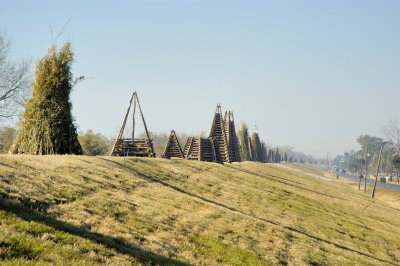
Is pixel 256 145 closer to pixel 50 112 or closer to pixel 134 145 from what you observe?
pixel 134 145

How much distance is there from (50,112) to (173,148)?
1623 centimetres

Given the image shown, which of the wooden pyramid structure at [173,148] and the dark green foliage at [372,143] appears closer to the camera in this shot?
the wooden pyramid structure at [173,148]

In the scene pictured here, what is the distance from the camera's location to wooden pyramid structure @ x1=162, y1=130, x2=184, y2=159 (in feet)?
99.9

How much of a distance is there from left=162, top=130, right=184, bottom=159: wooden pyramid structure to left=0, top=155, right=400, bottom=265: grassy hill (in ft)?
36.3

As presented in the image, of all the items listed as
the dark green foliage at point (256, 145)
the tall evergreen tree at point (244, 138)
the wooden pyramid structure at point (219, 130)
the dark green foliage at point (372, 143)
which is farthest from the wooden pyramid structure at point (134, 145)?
the dark green foliage at point (372, 143)

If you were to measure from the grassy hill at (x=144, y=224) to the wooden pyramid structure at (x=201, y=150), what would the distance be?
1362 centimetres

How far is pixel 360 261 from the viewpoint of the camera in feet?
40.8

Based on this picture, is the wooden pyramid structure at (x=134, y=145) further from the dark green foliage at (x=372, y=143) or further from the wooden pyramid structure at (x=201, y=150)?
the dark green foliage at (x=372, y=143)

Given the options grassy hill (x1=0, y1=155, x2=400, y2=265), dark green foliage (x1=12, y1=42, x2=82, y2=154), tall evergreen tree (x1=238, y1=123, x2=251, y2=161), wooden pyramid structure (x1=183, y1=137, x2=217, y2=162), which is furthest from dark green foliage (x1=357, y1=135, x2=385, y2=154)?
dark green foliage (x1=12, y1=42, x2=82, y2=154)

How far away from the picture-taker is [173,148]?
31016 mm

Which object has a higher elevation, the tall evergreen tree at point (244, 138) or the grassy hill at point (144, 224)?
the tall evergreen tree at point (244, 138)

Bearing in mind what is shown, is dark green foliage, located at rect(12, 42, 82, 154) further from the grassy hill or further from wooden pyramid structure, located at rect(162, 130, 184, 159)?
wooden pyramid structure, located at rect(162, 130, 184, 159)

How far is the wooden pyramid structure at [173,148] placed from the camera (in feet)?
99.9

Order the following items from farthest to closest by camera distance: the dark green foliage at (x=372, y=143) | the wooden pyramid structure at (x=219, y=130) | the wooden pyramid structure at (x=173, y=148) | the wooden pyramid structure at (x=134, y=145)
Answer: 1. the dark green foliage at (x=372, y=143)
2. the wooden pyramid structure at (x=219, y=130)
3. the wooden pyramid structure at (x=173, y=148)
4. the wooden pyramid structure at (x=134, y=145)
